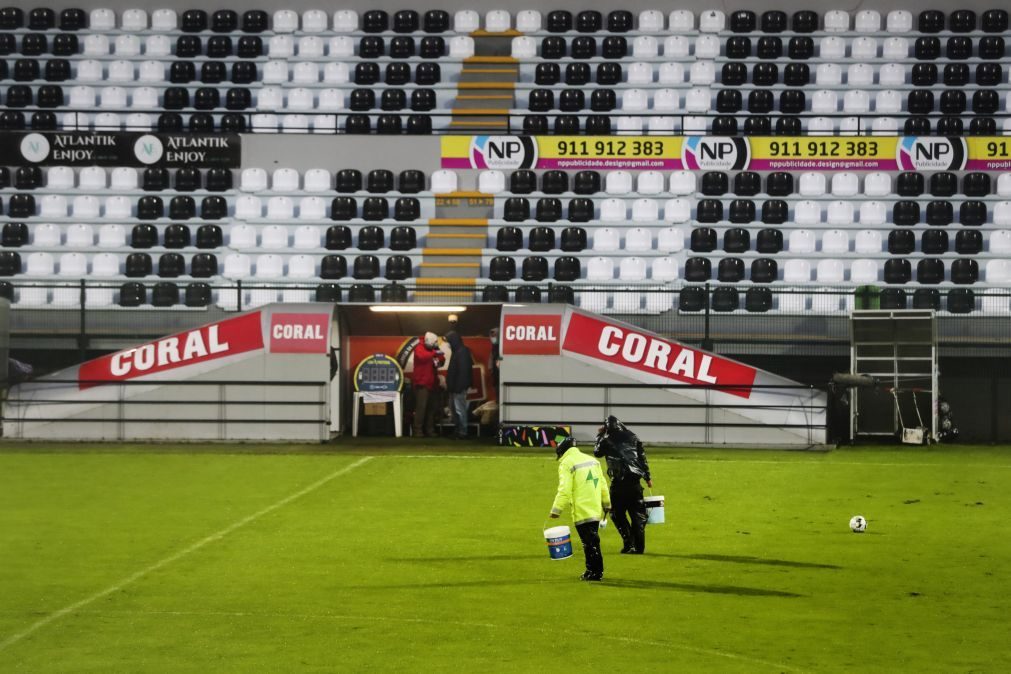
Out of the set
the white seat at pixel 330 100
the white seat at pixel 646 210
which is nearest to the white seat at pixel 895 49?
the white seat at pixel 646 210

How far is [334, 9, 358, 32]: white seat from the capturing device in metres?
38.1

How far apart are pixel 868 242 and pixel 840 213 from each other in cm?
99

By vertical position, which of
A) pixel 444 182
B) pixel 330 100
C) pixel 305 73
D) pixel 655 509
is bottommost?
pixel 655 509

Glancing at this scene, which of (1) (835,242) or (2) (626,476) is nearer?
(2) (626,476)

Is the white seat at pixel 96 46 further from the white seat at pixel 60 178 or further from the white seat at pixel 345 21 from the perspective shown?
the white seat at pixel 345 21

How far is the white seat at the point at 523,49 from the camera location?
122ft

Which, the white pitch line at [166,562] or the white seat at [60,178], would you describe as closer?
the white pitch line at [166,562]

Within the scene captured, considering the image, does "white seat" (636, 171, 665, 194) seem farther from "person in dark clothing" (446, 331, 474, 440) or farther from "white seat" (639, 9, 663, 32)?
"person in dark clothing" (446, 331, 474, 440)

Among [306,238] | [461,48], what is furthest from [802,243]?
[306,238]

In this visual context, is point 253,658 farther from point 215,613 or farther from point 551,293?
point 551,293

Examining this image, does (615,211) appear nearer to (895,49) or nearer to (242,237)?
(242,237)

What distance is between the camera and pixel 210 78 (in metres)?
37.0

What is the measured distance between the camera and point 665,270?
3200 centimetres

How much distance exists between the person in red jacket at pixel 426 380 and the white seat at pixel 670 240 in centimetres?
769
